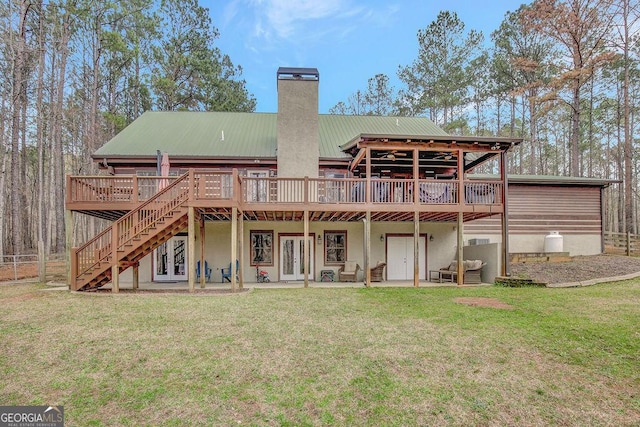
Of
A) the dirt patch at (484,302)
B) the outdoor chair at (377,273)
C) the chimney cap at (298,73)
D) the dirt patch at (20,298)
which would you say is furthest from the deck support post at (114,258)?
the dirt patch at (484,302)

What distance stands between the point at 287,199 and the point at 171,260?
5657mm

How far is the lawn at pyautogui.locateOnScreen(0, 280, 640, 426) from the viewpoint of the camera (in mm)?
3643

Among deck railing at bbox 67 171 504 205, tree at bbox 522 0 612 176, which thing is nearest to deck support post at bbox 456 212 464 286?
deck railing at bbox 67 171 504 205

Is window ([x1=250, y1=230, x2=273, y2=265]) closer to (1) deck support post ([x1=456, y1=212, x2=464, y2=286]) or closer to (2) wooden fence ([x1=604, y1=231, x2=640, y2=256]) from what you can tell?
(1) deck support post ([x1=456, y1=212, x2=464, y2=286])

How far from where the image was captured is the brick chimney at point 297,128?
45.3 feet

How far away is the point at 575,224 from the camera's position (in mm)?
16344

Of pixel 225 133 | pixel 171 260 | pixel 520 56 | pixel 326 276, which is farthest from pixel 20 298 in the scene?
pixel 520 56

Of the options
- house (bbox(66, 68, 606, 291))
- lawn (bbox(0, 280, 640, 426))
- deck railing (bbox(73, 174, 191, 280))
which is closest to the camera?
lawn (bbox(0, 280, 640, 426))

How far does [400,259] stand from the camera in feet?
48.1

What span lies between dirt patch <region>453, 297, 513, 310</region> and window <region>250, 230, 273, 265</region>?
7689 mm

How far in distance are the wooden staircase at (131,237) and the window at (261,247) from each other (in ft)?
13.4

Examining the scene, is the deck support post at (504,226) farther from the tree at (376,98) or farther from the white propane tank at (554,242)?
the tree at (376,98)

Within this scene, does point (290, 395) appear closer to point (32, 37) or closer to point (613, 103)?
point (32, 37)

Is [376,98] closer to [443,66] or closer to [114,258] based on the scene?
[443,66]
